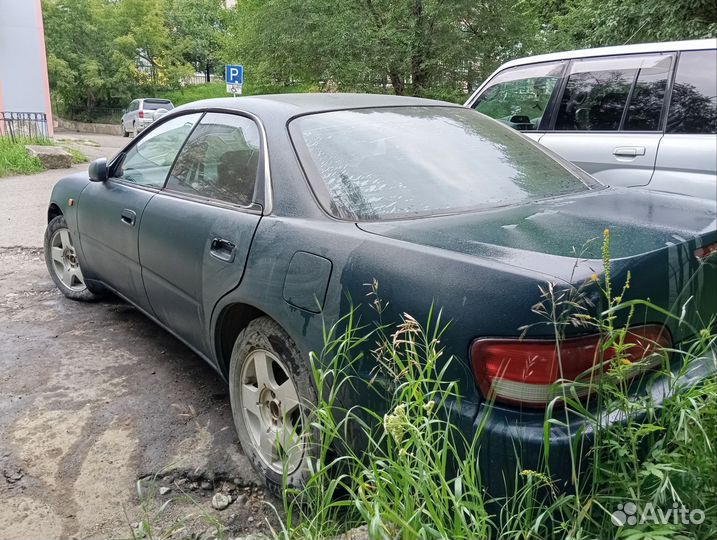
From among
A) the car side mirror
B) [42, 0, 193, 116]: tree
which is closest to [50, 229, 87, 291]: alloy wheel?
the car side mirror

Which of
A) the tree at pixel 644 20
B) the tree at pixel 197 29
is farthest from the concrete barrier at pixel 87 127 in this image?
the tree at pixel 644 20

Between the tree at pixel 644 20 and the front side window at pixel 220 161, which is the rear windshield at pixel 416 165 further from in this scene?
the tree at pixel 644 20

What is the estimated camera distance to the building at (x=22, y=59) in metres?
20.0

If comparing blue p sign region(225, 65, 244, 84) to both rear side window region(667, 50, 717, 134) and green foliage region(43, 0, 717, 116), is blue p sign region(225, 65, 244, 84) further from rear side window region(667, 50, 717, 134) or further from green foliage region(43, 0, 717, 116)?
rear side window region(667, 50, 717, 134)

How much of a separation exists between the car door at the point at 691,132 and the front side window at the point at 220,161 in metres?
2.65

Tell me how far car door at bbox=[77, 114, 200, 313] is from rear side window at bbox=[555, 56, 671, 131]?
3030 millimetres

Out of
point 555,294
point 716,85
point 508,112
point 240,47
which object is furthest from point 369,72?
point 555,294

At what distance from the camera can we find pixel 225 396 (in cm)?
346

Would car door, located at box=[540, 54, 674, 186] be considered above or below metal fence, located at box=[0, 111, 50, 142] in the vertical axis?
above

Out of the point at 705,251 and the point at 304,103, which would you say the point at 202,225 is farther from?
the point at 705,251

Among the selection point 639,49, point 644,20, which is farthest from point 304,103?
point 644,20

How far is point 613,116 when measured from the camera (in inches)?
184

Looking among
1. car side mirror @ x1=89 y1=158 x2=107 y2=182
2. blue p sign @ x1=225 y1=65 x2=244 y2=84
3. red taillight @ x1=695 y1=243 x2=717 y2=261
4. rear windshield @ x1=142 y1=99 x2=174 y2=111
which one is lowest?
rear windshield @ x1=142 y1=99 x2=174 y2=111

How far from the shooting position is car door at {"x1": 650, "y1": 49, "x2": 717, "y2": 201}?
12.3ft
